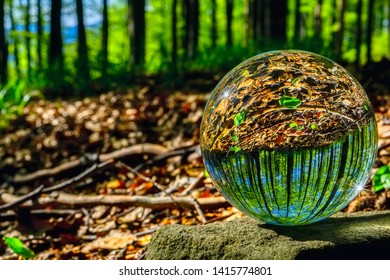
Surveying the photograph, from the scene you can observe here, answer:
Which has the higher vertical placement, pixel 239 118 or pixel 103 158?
pixel 239 118

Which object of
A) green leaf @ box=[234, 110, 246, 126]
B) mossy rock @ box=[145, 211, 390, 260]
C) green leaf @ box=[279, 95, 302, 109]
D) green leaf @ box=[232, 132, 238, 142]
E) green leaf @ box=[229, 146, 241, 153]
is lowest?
mossy rock @ box=[145, 211, 390, 260]

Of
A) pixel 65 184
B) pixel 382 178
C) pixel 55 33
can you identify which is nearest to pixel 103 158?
pixel 65 184

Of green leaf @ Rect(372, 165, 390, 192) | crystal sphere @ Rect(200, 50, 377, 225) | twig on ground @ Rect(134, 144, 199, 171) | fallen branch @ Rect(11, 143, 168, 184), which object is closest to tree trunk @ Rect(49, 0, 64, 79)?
fallen branch @ Rect(11, 143, 168, 184)

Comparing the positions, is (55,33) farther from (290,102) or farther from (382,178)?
(290,102)

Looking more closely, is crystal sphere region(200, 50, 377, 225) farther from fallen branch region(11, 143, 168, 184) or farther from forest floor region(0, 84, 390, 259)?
fallen branch region(11, 143, 168, 184)
